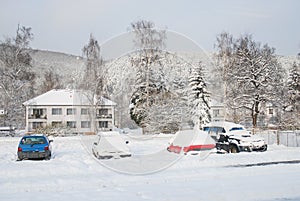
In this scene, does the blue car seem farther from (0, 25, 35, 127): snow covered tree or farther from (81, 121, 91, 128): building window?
(81, 121, 91, 128): building window

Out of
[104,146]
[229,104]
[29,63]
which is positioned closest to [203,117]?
[229,104]

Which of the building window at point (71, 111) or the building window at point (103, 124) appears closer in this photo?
the building window at point (103, 124)

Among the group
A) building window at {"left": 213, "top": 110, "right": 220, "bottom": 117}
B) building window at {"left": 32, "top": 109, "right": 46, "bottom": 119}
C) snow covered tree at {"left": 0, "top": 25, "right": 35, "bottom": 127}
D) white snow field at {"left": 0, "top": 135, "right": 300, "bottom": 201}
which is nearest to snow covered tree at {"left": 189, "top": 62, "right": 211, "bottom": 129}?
building window at {"left": 213, "top": 110, "right": 220, "bottom": 117}

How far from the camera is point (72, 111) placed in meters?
55.5

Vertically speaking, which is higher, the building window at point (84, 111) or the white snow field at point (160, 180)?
the building window at point (84, 111)

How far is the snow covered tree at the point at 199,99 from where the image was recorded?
141ft

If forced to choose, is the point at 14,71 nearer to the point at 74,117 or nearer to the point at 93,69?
the point at 93,69

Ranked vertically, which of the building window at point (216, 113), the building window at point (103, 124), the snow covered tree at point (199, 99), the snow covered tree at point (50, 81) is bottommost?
the building window at point (103, 124)

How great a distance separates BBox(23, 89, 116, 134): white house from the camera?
152 ft

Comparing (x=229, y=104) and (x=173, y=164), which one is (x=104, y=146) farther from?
(x=229, y=104)

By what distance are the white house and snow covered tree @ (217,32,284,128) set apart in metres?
17.1

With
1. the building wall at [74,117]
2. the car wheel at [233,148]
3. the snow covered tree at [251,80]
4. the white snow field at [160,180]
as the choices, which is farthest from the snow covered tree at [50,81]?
the white snow field at [160,180]

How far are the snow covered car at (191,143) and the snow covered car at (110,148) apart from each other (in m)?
2.85

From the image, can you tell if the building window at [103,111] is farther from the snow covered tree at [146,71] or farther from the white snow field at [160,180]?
the white snow field at [160,180]
